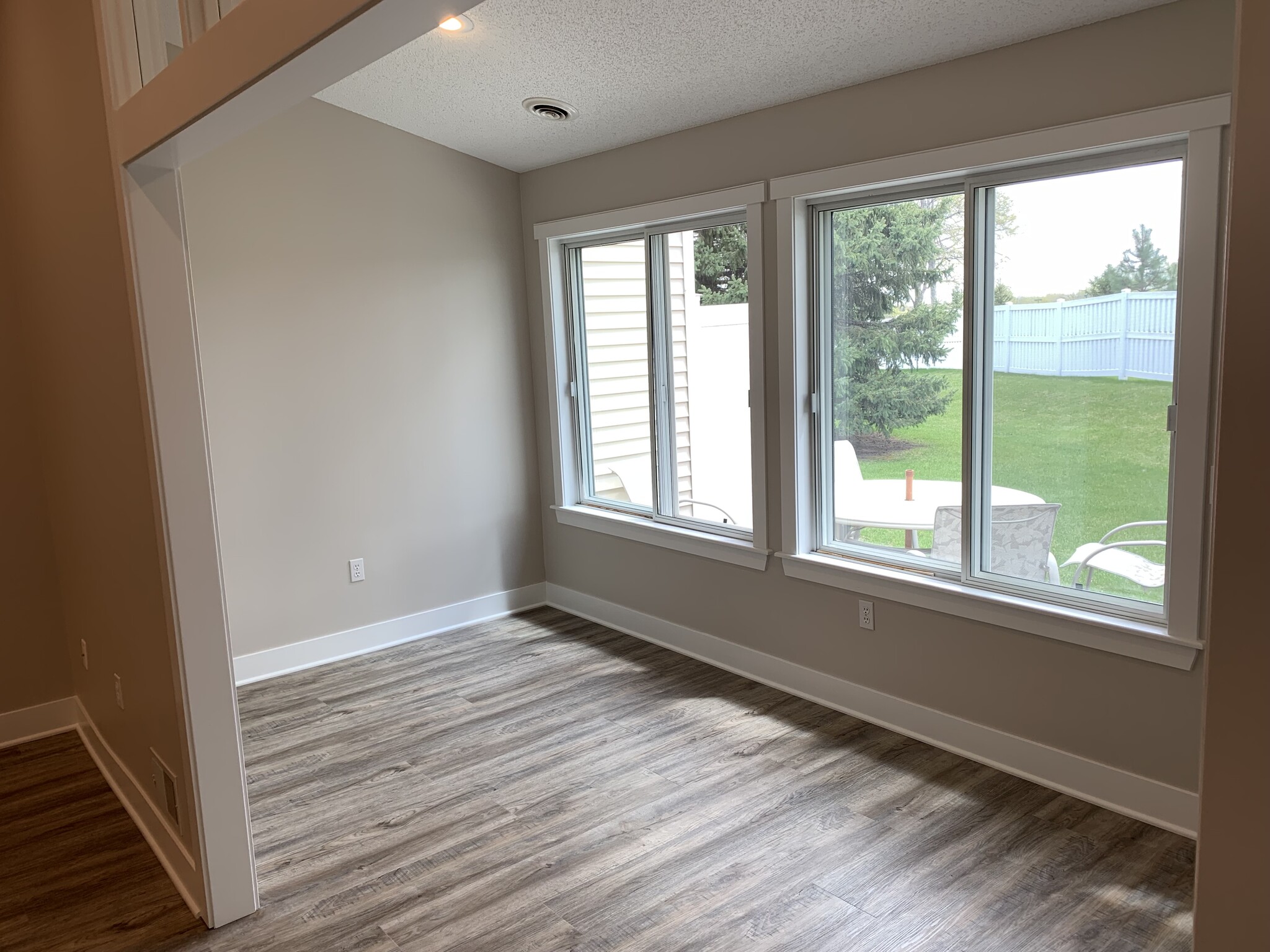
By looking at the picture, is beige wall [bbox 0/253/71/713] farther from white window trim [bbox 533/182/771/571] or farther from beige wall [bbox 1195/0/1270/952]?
beige wall [bbox 1195/0/1270/952]

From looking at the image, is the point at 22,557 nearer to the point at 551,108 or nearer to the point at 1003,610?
the point at 551,108

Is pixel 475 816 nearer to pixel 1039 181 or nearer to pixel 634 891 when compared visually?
pixel 634 891

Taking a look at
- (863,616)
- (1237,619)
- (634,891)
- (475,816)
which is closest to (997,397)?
(863,616)

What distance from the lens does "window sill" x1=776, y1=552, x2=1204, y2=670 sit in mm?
2623

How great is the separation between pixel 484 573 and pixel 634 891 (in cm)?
265

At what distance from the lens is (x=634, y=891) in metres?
2.50

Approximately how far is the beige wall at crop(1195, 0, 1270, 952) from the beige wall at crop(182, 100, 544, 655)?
13.2 feet

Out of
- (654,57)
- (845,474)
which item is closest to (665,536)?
(845,474)

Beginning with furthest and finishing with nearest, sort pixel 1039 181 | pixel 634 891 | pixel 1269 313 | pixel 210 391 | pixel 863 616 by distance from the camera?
pixel 210 391
pixel 863 616
pixel 1039 181
pixel 634 891
pixel 1269 313

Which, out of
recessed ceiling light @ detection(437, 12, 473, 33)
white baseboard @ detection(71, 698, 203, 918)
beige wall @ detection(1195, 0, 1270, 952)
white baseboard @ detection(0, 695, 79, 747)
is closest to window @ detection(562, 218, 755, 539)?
recessed ceiling light @ detection(437, 12, 473, 33)

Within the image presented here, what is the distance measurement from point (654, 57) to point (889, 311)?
125 cm

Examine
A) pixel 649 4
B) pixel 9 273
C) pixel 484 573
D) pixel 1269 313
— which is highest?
pixel 649 4

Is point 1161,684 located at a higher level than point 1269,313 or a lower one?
lower

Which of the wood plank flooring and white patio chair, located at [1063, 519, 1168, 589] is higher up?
white patio chair, located at [1063, 519, 1168, 589]
